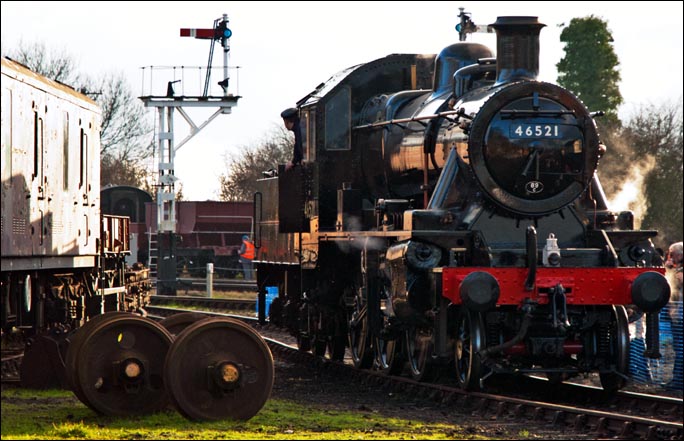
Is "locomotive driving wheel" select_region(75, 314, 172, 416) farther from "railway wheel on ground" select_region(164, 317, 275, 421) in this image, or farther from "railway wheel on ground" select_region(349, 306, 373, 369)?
"railway wheel on ground" select_region(349, 306, 373, 369)

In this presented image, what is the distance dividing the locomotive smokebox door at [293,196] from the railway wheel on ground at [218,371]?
685 centimetres

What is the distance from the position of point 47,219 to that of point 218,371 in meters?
4.13

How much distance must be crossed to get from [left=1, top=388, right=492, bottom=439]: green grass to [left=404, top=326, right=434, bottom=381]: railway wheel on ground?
7.57 feet

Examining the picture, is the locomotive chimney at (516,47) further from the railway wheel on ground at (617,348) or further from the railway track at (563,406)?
the railway track at (563,406)

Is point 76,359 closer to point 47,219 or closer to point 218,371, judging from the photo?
point 218,371

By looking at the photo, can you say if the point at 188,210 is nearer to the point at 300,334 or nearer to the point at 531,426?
the point at 300,334

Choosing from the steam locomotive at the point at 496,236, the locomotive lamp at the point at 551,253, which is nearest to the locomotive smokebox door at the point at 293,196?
the steam locomotive at the point at 496,236

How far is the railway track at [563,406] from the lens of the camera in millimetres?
11367

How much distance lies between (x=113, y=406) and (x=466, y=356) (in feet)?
14.3

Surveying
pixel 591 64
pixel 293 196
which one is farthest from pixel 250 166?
pixel 293 196

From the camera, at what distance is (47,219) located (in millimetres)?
13992

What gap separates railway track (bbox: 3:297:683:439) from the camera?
37.3 ft

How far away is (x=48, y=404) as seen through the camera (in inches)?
472

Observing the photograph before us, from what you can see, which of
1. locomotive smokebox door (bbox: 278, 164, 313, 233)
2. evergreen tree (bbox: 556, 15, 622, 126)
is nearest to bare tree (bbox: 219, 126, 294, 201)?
evergreen tree (bbox: 556, 15, 622, 126)
